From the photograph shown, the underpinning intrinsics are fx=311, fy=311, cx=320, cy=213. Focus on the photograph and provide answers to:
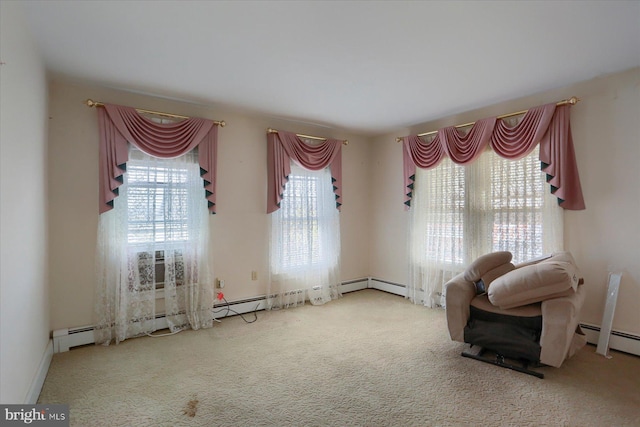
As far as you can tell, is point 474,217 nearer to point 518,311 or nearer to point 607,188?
point 607,188

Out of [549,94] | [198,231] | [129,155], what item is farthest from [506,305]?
[129,155]

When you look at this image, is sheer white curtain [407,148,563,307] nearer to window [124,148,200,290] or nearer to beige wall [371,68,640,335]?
beige wall [371,68,640,335]

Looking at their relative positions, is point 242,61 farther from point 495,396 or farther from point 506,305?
point 495,396

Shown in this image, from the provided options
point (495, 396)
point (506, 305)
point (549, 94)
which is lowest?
point (495, 396)

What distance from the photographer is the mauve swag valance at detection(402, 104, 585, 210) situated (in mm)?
3055

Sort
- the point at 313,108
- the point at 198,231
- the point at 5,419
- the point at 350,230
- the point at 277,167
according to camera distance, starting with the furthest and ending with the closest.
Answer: the point at 350,230
the point at 277,167
the point at 313,108
the point at 198,231
the point at 5,419

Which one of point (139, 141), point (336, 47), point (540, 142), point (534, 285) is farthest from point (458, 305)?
point (139, 141)

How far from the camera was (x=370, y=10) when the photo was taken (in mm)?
1904

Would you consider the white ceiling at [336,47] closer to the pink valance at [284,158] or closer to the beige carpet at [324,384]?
the pink valance at [284,158]

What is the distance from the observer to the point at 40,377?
7.44 ft

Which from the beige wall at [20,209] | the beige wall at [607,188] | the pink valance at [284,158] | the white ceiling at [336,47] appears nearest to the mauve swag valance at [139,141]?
the white ceiling at [336,47]

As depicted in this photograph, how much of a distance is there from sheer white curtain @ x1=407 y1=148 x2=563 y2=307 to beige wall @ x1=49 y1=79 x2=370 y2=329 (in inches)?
41.1

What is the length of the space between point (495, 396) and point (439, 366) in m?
0.48

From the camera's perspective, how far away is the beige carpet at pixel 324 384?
6.37 feet
